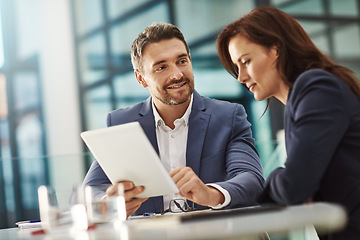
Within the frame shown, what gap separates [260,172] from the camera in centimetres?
205

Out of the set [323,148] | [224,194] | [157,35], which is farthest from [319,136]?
[157,35]

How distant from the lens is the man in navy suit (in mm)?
2111

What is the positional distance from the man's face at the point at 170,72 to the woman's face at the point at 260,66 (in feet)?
1.90

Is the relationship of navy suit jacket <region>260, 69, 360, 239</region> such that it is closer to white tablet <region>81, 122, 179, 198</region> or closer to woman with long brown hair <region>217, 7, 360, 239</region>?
woman with long brown hair <region>217, 7, 360, 239</region>

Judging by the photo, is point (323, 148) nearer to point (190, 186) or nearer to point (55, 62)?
point (190, 186)

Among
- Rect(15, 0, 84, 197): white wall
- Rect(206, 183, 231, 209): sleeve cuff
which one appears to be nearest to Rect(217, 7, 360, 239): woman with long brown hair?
Rect(206, 183, 231, 209): sleeve cuff

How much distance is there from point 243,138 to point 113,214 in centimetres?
97

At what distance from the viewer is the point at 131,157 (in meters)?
1.51

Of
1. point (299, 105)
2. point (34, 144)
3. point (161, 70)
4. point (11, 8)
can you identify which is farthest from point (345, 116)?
point (11, 8)

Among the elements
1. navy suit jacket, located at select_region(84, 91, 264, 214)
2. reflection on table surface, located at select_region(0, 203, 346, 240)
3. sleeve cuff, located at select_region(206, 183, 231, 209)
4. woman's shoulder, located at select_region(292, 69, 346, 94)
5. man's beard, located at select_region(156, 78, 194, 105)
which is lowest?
sleeve cuff, located at select_region(206, 183, 231, 209)

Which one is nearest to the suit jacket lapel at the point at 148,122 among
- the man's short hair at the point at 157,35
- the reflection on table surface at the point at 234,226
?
the man's short hair at the point at 157,35

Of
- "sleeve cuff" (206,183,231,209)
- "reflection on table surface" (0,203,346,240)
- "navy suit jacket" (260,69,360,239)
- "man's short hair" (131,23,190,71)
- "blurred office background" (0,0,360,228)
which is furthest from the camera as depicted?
"blurred office background" (0,0,360,228)

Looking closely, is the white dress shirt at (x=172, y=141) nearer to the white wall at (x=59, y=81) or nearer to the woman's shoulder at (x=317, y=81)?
the woman's shoulder at (x=317, y=81)

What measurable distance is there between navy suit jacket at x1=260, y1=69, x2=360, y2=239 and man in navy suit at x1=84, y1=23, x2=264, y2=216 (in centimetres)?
56
